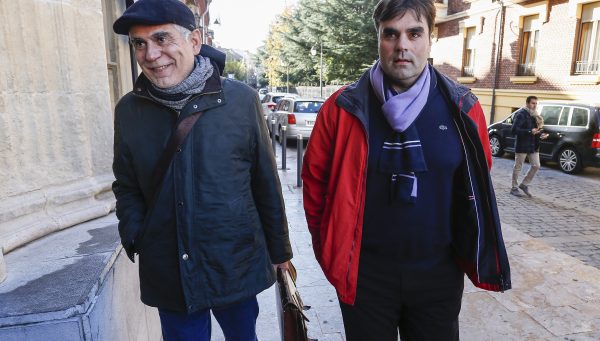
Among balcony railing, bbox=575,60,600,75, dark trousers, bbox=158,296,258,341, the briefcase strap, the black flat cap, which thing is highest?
balcony railing, bbox=575,60,600,75

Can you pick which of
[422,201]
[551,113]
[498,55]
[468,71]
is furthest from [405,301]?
[468,71]

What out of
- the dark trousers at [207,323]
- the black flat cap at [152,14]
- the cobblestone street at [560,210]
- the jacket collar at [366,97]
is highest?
the black flat cap at [152,14]

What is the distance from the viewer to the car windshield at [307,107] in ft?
43.6

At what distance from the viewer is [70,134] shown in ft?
7.80

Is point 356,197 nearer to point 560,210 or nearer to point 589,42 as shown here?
point 560,210

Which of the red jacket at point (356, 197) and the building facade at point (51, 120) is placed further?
the building facade at point (51, 120)

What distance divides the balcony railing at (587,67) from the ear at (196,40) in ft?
47.3

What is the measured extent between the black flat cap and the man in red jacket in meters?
0.75

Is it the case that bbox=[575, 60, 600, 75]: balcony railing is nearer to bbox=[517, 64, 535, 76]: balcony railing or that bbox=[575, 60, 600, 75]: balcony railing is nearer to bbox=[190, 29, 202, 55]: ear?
bbox=[517, 64, 535, 76]: balcony railing

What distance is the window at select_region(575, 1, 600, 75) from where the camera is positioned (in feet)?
41.7

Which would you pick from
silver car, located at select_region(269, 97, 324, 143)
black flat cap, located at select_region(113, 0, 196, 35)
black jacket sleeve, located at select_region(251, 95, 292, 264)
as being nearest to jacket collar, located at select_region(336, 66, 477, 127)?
black jacket sleeve, located at select_region(251, 95, 292, 264)

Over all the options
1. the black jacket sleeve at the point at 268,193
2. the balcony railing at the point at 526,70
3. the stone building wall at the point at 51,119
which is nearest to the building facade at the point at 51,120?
the stone building wall at the point at 51,119

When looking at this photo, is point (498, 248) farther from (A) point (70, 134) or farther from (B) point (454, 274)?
(A) point (70, 134)

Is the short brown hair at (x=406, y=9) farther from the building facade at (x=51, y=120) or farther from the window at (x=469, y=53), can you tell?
the window at (x=469, y=53)
